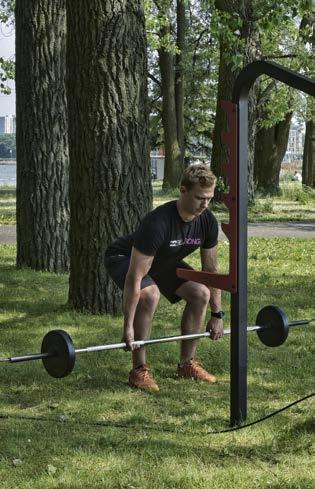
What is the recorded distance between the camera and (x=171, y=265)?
17.7 ft

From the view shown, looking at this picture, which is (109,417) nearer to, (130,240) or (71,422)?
(71,422)

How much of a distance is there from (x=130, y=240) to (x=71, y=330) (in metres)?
1.75

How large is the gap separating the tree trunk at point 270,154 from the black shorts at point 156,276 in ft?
70.5

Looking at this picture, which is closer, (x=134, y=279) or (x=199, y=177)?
(x=199, y=177)

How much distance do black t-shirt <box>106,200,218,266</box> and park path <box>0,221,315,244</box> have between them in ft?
29.3

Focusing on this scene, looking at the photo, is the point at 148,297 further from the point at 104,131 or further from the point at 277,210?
the point at 277,210

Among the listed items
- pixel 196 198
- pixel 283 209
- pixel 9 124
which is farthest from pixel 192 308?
pixel 9 124

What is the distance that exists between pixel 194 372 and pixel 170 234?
3.49 feet

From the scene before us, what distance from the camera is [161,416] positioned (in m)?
4.81

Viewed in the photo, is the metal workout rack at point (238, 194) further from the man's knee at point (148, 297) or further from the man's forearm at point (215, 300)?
the man's knee at point (148, 297)

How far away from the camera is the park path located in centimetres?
1466

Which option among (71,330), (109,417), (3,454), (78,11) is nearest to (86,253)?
(71,330)

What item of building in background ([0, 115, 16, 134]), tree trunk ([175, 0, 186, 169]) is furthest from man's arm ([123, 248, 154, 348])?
tree trunk ([175, 0, 186, 169])

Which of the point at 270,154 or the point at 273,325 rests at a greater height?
the point at 270,154
